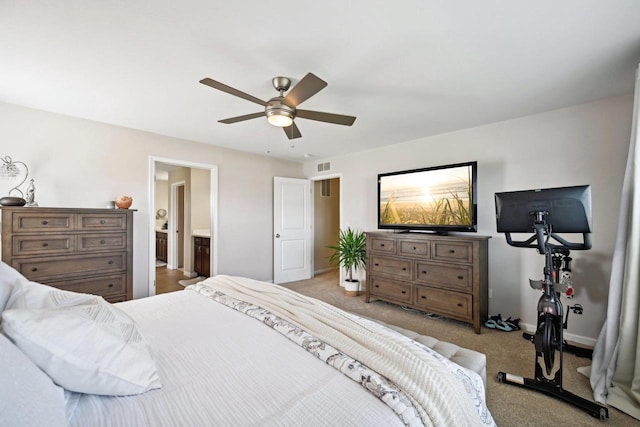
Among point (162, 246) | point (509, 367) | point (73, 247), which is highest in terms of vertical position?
point (73, 247)

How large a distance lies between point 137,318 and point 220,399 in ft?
3.55

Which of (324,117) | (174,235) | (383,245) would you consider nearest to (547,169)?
(383,245)

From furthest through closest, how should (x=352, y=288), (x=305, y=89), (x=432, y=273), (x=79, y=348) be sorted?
1. (x=352, y=288)
2. (x=432, y=273)
3. (x=305, y=89)
4. (x=79, y=348)

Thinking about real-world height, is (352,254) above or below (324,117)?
below

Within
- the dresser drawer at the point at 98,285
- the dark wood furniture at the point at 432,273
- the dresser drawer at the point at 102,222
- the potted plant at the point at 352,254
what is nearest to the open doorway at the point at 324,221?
the potted plant at the point at 352,254

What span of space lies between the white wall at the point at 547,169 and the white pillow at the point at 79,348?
3314 millimetres

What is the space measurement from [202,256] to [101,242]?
2284mm

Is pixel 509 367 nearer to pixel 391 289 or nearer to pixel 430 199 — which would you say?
pixel 391 289

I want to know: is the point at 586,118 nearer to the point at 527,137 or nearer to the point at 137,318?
the point at 527,137

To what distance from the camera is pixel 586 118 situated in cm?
272

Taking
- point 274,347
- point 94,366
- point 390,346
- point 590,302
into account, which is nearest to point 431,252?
point 590,302

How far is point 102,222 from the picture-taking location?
2.88m

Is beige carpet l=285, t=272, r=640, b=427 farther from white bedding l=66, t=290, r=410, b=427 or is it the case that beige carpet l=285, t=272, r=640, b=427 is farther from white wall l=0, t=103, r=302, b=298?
white wall l=0, t=103, r=302, b=298

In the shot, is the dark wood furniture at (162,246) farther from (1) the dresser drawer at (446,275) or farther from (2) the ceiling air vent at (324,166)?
(1) the dresser drawer at (446,275)
